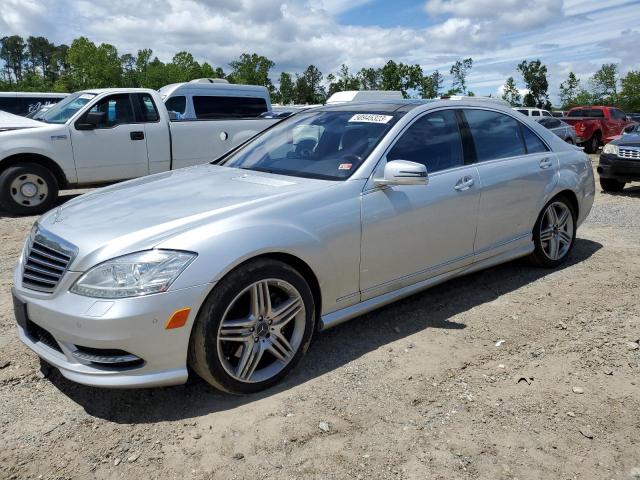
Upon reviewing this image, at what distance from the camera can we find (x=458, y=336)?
378 centimetres

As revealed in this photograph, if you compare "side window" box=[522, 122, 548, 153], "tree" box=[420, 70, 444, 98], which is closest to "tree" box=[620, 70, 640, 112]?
"tree" box=[420, 70, 444, 98]

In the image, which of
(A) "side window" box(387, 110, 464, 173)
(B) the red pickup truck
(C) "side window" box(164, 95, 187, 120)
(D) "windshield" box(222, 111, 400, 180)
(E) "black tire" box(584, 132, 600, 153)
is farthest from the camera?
(E) "black tire" box(584, 132, 600, 153)

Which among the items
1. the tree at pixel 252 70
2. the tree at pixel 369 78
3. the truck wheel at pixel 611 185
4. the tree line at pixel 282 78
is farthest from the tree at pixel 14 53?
the truck wheel at pixel 611 185

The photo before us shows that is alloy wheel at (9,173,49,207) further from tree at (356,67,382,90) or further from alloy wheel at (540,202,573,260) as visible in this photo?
tree at (356,67,382,90)

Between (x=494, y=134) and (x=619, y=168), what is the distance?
6.47 m

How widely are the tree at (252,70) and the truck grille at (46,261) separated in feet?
198

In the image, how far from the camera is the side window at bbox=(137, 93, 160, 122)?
898cm

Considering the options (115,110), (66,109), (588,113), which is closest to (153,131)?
(115,110)

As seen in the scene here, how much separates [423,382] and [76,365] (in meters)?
1.85

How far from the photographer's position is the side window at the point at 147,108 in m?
8.98

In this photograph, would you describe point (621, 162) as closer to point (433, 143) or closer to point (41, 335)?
point (433, 143)

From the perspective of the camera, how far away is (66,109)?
870 centimetres

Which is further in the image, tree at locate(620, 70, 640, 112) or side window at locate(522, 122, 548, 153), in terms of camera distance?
tree at locate(620, 70, 640, 112)

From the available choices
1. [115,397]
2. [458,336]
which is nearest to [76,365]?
[115,397]
